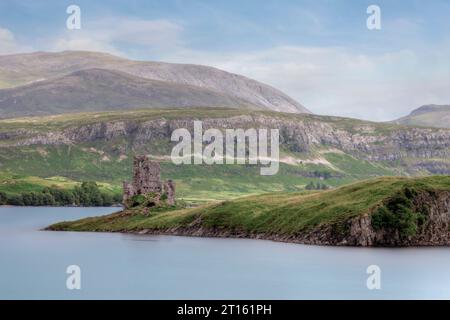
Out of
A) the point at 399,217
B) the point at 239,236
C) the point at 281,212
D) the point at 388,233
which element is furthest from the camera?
the point at 281,212

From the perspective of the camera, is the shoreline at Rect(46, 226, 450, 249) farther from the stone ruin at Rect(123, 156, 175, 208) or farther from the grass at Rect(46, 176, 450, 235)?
the stone ruin at Rect(123, 156, 175, 208)

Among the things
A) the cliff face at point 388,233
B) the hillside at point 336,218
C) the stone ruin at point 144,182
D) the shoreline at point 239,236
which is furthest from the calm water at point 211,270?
the stone ruin at point 144,182

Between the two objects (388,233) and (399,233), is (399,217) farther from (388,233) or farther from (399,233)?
(388,233)

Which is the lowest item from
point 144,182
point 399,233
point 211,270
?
point 211,270

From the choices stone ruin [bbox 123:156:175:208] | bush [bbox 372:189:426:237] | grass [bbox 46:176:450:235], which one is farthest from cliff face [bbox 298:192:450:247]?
stone ruin [bbox 123:156:175:208]

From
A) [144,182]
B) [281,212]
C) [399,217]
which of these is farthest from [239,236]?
[144,182]
